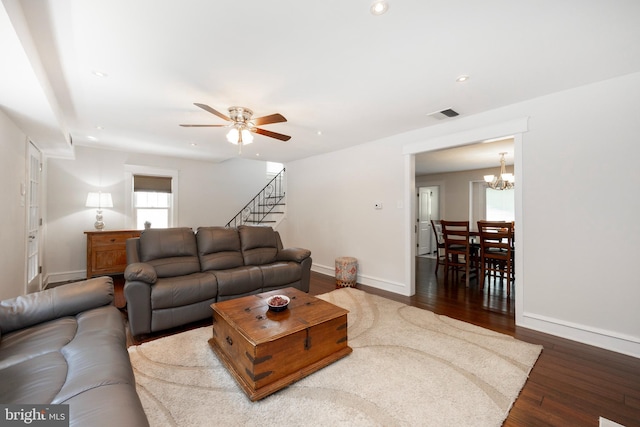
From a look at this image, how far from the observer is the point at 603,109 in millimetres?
2412

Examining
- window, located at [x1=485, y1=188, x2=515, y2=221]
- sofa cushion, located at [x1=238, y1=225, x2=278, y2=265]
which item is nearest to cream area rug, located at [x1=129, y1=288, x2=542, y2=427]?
sofa cushion, located at [x1=238, y1=225, x2=278, y2=265]

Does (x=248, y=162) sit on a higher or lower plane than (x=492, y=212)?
higher

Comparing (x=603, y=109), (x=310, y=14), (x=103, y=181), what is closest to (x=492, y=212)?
(x=603, y=109)

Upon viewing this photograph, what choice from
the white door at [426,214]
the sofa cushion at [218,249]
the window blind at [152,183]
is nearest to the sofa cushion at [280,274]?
the sofa cushion at [218,249]

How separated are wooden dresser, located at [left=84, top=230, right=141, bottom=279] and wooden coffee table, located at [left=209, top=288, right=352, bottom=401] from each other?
348 cm

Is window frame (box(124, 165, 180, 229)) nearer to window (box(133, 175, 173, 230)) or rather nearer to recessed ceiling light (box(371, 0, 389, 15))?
window (box(133, 175, 173, 230))

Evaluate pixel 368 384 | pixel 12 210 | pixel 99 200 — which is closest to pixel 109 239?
pixel 99 200

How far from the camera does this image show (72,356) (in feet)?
4.55

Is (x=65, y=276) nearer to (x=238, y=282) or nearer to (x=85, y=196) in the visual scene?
(x=85, y=196)

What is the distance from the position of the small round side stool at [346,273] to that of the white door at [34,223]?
4.29 meters

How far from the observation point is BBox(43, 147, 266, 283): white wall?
4.67 metres

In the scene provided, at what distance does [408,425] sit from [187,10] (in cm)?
275

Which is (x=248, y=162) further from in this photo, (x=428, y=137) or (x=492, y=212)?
(x=492, y=212)

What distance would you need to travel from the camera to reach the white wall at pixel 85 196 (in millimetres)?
4668
